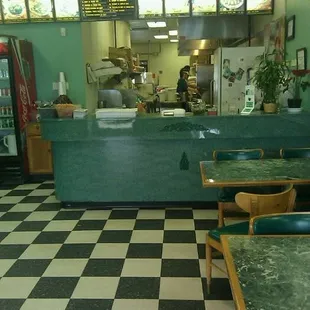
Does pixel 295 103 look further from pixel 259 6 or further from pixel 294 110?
pixel 259 6

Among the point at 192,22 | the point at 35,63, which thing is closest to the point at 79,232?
the point at 35,63

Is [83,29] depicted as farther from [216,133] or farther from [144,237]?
[144,237]

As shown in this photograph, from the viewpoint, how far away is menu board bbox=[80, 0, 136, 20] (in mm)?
5105

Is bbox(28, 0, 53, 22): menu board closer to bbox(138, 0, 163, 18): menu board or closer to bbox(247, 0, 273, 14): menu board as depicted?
bbox(138, 0, 163, 18): menu board

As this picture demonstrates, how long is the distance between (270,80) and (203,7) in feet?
5.79

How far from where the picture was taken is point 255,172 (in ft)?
9.23

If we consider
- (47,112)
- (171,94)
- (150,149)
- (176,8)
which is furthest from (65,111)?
(171,94)

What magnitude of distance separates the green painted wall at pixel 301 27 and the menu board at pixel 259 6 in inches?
19.6

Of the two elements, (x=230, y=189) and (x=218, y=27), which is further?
(x=218, y=27)

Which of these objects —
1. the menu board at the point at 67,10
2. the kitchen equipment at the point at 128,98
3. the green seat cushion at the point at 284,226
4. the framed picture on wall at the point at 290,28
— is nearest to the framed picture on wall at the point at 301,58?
the framed picture on wall at the point at 290,28

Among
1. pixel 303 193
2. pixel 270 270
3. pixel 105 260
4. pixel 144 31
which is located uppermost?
pixel 144 31

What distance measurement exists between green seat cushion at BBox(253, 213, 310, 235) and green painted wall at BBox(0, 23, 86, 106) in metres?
4.43

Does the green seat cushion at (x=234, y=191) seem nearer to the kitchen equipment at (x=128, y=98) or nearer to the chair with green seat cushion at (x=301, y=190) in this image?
the chair with green seat cushion at (x=301, y=190)

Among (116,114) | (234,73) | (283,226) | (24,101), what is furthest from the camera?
(234,73)
